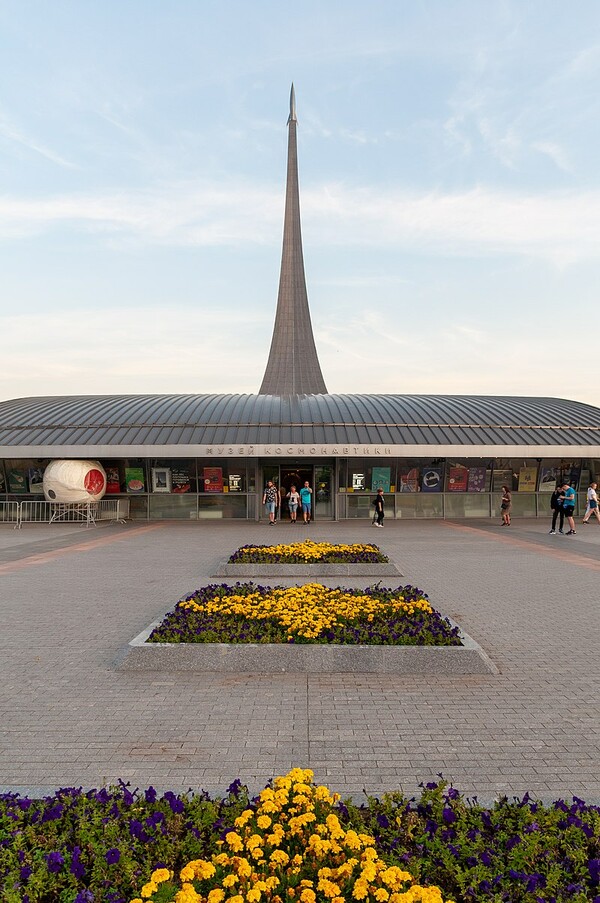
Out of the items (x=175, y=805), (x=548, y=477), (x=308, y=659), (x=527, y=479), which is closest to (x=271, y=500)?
Answer: (x=527, y=479)

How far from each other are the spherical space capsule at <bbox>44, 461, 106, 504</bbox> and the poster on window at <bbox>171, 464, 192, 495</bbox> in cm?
295

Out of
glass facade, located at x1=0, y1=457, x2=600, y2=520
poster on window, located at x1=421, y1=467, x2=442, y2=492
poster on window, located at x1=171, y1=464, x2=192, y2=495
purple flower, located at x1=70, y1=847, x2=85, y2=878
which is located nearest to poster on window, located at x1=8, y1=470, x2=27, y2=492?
glass facade, located at x1=0, y1=457, x2=600, y2=520

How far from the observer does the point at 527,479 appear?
1001 inches

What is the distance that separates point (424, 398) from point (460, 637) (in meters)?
22.9

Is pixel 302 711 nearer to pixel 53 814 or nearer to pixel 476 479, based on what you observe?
pixel 53 814

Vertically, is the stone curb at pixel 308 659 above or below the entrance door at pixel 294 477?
below

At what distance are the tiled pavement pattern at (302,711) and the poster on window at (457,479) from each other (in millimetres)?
14251

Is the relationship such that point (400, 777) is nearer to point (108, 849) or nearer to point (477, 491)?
point (108, 849)

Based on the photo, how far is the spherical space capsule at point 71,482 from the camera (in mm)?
22562

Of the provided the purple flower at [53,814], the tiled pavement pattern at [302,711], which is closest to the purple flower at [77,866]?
the purple flower at [53,814]

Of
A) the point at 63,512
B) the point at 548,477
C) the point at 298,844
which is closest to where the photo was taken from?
the point at 298,844

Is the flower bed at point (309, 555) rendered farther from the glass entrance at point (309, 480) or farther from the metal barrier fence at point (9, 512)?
the metal barrier fence at point (9, 512)

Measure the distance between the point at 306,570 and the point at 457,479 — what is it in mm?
14261

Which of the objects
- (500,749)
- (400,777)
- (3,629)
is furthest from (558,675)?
(3,629)
